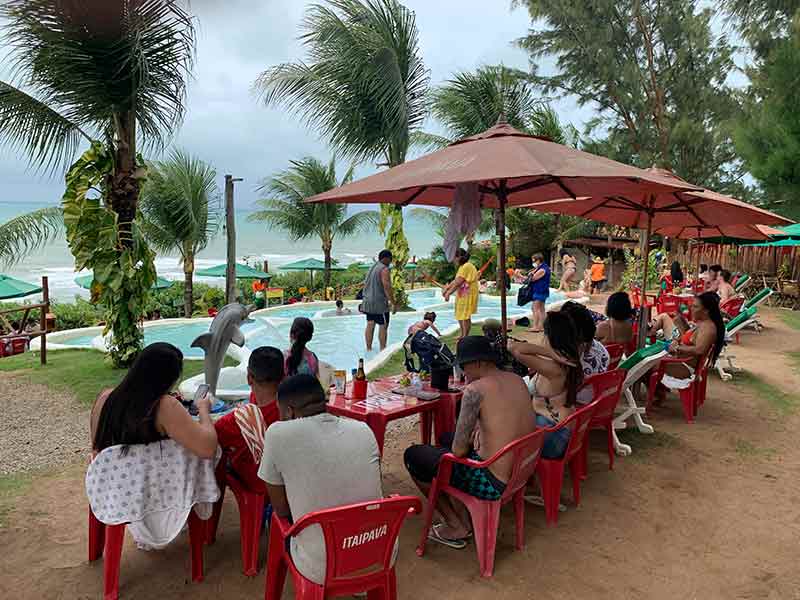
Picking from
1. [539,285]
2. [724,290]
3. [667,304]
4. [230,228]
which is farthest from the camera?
[230,228]

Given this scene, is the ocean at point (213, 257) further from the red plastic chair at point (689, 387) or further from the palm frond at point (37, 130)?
the red plastic chair at point (689, 387)

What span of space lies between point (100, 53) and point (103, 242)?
7.15 feet

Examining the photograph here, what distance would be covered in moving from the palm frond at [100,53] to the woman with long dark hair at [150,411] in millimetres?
5506

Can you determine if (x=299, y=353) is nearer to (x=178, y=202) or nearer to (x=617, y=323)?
(x=617, y=323)

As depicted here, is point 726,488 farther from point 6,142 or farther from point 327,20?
point 327,20

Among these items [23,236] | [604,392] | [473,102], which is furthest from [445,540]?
[473,102]

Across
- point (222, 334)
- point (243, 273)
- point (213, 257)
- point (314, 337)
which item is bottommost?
point (213, 257)

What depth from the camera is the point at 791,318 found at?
46.7 ft

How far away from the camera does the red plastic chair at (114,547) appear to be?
2.74 metres

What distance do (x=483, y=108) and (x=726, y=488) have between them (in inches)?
510

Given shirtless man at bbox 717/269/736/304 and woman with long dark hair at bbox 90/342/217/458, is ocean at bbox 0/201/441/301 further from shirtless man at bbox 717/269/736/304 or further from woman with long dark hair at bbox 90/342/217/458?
shirtless man at bbox 717/269/736/304

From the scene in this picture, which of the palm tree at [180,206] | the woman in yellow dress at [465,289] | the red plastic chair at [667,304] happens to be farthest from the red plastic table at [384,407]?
the palm tree at [180,206]

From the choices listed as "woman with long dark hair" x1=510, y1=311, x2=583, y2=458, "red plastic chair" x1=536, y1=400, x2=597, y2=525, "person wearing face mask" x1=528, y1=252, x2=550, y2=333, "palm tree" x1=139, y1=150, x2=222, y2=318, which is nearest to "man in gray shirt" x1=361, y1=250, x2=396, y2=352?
"person wearing face mask" x1=528, y1=252, x2=550, y2=333

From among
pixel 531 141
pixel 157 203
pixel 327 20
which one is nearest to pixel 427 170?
pixel 531 141
